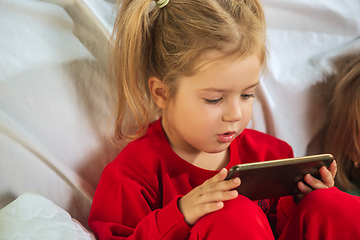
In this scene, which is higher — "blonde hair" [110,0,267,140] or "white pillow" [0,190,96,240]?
"blonde hair" [110,0,267,140]

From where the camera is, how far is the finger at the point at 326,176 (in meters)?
0.72

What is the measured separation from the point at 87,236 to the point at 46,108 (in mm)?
334

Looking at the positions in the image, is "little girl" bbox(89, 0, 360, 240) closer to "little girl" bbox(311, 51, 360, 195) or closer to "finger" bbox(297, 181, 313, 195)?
"finger" bbox(297, 181, 313, 195)

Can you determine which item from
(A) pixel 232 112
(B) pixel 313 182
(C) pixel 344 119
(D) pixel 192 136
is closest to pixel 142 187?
(D) pixel 192 136

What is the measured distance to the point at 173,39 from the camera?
77cm

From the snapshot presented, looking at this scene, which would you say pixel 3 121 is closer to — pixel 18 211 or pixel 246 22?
pixel 18 211

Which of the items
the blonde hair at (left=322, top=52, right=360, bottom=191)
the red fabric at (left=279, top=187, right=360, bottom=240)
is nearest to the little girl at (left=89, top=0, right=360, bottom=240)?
the red fabric at (left=279, top=187, right=360, bottom=240)

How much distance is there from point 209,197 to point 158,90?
302 mm

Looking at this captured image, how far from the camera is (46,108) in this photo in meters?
0.86

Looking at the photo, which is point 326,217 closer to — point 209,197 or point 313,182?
point 313,182

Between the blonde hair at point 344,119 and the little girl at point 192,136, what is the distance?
0.39m

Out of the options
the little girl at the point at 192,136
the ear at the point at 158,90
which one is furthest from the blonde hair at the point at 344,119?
the ear at the point at 158,90

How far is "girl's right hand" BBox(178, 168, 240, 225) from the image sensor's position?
0.64 meters

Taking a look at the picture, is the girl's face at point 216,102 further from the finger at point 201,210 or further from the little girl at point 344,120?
the little girl at point 344,120
